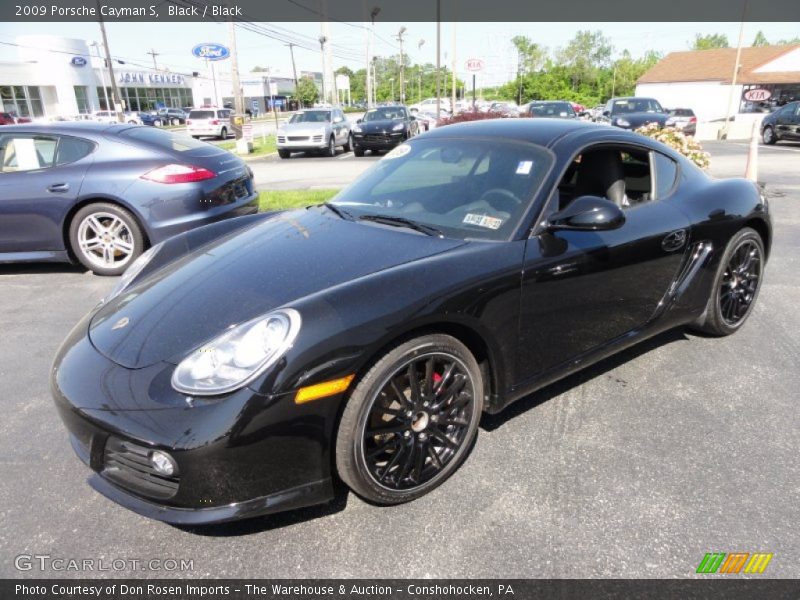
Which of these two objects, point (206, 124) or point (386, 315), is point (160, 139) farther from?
point (206, 124)

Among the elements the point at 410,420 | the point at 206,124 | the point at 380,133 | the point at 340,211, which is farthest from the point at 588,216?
the point at 206,124

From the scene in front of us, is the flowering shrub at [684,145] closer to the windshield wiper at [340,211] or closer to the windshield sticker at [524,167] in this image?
the windshield sticker at [524,167]

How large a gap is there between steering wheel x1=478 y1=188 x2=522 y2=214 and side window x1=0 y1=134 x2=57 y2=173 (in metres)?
4.65

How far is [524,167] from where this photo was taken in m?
2.82

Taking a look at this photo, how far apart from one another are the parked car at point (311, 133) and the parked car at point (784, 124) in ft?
49.4

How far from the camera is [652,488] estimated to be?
2.41 m

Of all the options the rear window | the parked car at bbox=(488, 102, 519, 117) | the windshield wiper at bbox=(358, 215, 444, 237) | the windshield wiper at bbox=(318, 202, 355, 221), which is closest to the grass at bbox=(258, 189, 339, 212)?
the rear window

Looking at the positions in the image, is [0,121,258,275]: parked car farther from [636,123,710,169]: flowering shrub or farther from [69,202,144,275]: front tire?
[636,123,710,169]: flowering shrub

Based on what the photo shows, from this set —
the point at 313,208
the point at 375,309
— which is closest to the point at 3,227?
the point at 313,208

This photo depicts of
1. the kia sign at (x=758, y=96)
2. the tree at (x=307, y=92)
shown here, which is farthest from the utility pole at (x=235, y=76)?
the tree at (x=307, y=92)

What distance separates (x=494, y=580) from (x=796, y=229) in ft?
23.5

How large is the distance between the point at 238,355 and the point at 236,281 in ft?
1.82

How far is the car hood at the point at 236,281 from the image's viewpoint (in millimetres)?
2160

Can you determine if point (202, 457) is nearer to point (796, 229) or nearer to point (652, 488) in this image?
point (652, 488)
